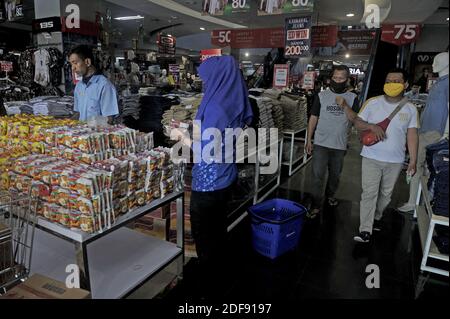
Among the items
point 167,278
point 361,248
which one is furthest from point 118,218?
point 361,248

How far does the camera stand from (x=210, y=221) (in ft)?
7.38

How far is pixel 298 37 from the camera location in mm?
7234

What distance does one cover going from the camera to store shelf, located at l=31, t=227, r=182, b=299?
6.54 ft

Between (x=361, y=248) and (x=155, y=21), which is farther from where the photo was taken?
(x=155, y=21)

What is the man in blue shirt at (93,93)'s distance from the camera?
3074mm

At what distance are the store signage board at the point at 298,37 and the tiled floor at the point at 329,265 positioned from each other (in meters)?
4.34

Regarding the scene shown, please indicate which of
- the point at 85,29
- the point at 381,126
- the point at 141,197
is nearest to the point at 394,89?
the point at 381,126

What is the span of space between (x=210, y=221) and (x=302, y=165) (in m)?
4.48

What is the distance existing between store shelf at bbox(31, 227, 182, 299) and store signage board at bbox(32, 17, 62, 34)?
4.40 metres

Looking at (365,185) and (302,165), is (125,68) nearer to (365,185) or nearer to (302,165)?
(302,165)

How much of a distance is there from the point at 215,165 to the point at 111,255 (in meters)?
1.00

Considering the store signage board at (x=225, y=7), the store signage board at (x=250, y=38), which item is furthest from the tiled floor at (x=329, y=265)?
the store signage board at (x=250, y=38)

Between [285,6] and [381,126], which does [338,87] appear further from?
[285,6]

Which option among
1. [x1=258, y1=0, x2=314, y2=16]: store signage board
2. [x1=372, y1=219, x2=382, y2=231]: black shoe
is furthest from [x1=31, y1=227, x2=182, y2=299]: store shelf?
[x1=258, y1=0, x2=314, y2=16]: store signage board
